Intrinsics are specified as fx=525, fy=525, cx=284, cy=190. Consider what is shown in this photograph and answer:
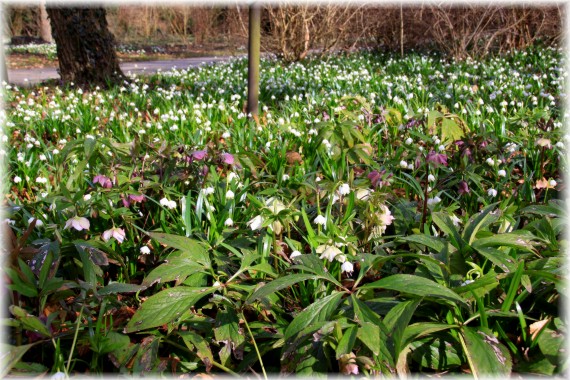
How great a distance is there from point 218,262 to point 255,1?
111 inches

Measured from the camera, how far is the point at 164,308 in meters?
1.41

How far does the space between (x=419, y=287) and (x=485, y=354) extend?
0.21 meters

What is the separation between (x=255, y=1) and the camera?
4008mm

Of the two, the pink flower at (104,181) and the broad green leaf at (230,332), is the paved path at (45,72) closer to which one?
the pink flower at (104,181)

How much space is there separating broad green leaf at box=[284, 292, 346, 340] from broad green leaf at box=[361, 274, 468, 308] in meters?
0.12

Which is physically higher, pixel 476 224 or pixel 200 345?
pixel 476 224

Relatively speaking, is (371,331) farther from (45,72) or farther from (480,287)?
(45,72)

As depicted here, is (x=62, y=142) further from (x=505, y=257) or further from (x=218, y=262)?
(x=505, y=257)

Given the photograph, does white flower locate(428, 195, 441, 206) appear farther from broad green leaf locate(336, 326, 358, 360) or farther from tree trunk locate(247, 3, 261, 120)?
tree trunk locate(247, 3, 261, 120)

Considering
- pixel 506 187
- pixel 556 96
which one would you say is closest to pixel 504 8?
pixel 556 96

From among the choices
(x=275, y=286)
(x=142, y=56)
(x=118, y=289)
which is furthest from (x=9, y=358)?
(x=142, y=56)

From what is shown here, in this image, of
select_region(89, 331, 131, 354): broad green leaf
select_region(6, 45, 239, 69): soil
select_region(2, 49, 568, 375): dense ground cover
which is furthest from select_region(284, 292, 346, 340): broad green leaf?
select_region(6, 45, 239, 69): soil

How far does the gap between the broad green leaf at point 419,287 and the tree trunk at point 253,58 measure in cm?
305

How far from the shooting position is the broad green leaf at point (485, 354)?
122 centimetres
